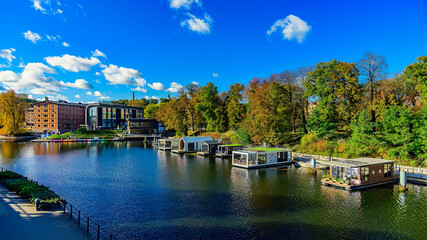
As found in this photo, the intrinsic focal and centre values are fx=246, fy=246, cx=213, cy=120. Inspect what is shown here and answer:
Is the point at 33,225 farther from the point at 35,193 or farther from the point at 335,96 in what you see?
the point at 335,96

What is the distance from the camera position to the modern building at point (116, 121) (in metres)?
108

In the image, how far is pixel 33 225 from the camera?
14344 millimetres

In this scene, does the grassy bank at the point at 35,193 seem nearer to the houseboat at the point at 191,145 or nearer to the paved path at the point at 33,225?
the paved path at the point at 33,225

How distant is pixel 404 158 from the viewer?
32812 millimetres

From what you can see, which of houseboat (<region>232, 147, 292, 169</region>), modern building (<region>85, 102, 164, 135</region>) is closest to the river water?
houseboat (<region>232, 147, 292, 169</region>)

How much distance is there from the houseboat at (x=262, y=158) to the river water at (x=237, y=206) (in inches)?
147

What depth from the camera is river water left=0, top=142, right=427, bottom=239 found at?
52.4 ft

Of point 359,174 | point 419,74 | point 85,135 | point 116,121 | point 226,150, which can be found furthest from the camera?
point 116,121

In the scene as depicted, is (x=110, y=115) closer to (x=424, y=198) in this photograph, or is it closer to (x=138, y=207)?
(x=138, y=207)

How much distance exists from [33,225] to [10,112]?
3927 inches

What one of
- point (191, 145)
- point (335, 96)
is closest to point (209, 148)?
point (191, 145)

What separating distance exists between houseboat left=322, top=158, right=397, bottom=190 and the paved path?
79.6 ft

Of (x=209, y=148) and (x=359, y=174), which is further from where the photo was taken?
(x=209, y=148)

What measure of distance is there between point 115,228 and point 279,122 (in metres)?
41.7
